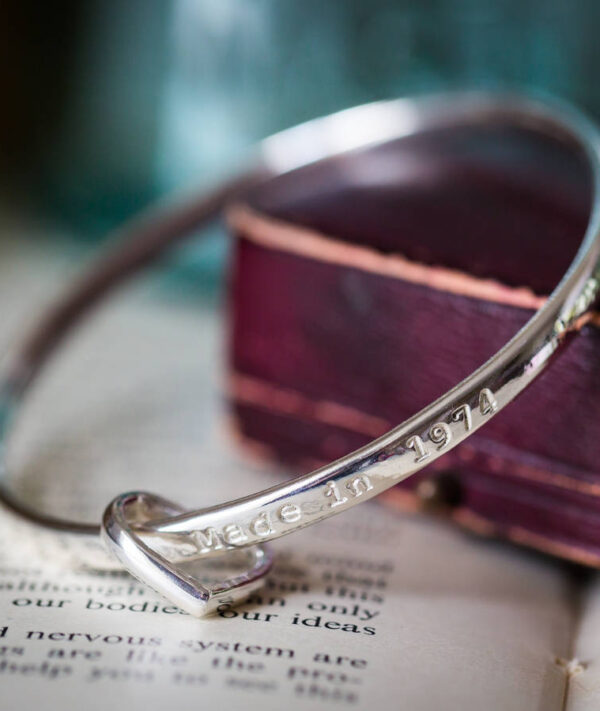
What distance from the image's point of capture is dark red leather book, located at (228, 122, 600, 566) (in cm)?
49

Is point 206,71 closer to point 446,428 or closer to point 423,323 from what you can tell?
point 423,323

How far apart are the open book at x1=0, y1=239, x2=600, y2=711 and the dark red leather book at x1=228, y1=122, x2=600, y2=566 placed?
3cm

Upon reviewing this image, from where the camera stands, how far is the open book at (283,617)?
0.38m

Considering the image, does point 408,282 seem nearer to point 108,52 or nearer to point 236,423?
point 236,423

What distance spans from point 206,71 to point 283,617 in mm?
552

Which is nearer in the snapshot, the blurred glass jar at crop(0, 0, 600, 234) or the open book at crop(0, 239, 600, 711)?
the open book at crop(0, 239, 600, 711)

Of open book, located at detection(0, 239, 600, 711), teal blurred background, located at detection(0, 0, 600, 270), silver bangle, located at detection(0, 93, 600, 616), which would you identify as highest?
teal blurred background, located at detection(0, 0, 600, 270)

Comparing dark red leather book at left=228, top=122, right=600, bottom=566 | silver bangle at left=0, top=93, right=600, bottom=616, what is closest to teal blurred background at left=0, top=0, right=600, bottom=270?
dark red leather book at left=228, top=122, right=600, bottom=566

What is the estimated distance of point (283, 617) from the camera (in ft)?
1.42

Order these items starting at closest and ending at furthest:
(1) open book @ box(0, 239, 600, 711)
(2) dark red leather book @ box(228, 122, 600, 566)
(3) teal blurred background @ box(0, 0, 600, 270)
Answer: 1. (1) open book @ box(0, 239, 600, 711)
2. (2) dark red leather book @ box(228, 122, 600, 566)
3. (3) teal blurred background @ box(0, 0, 600, 270)

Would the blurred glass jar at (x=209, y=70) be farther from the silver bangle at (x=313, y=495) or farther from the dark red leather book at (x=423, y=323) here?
the silver bangle at (x=313, y=495)

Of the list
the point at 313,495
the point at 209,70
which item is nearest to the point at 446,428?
the point at 313,495

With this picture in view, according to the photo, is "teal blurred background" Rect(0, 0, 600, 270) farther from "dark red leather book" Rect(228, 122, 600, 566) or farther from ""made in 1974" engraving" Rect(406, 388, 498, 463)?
""made in 1974" engraving" Rect(406, 388, 498, 463)

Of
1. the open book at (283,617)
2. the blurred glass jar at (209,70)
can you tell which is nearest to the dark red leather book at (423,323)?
the open book at (283,617)
